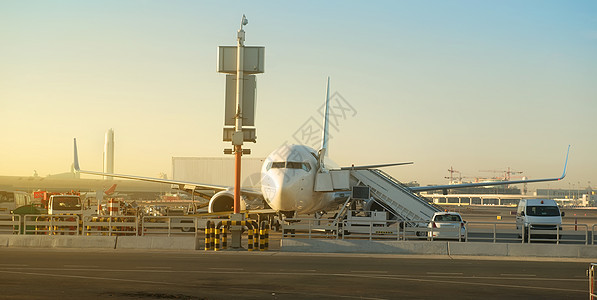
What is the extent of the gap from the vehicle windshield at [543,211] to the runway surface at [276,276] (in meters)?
12.6

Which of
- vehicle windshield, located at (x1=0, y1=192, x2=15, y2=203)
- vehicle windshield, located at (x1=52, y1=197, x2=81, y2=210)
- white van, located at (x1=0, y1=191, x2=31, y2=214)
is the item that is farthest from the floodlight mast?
vehicle windshield, located at (x1=0, y1=192, x2=15, y2=203)

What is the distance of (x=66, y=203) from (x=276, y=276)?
30.5 m

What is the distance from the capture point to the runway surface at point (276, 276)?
14.1m

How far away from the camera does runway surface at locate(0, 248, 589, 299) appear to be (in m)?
14.1

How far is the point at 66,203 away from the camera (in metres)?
44.3

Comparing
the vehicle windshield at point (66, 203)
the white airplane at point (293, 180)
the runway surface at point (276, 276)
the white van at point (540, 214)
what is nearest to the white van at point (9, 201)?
the vehicle windshield at point (66, 203)

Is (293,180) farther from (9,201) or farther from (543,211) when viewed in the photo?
(9,201)

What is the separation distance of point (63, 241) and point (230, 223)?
6.50 m

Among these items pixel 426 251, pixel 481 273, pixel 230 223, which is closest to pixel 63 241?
pixel 230 223

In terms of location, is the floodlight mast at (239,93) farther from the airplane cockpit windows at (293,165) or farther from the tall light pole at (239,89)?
the airplane cockpit windows at (293,165)

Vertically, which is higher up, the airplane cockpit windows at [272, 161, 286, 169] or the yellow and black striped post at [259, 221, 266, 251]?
the airplane cockpit windows at [272, 161, 286, 169]

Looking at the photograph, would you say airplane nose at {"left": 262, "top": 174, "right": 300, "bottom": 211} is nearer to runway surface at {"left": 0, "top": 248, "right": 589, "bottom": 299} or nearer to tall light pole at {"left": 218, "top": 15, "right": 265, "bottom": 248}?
tall light pole at {"left": 218, "top": 15, "right": 265, "bottom": 248}

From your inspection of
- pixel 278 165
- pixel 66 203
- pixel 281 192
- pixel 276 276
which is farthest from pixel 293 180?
pixel 66 203

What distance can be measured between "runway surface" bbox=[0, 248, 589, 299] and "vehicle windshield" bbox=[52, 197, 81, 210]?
1903 cm
